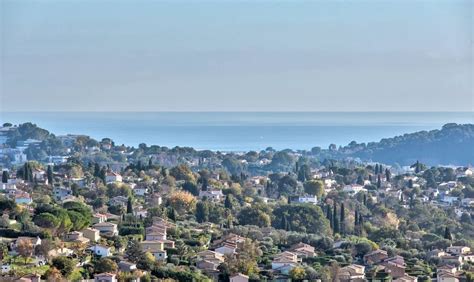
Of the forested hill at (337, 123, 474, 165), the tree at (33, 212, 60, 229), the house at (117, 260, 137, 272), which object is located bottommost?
the house at (117, 260, 137, 272)

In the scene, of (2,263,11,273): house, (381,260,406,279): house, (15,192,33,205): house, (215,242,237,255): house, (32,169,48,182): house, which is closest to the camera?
(2,263,11,273): house

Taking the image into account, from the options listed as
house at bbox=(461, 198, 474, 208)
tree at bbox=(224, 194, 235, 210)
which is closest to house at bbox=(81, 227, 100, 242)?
tree at bbox=(224, 194, 235, 210)

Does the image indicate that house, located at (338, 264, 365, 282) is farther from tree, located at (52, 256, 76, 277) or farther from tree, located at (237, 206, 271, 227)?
tree, located at (237, 206, 271, 227)

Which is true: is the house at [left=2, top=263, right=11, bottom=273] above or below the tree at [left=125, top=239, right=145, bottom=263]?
below

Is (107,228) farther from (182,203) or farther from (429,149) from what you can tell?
(429,149)

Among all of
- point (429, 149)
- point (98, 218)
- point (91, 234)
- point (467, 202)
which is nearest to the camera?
point (91, 234)

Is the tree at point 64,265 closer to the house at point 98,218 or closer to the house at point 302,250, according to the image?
the house at point 302,250

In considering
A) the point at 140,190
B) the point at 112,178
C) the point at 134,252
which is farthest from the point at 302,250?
the point at 112,178
